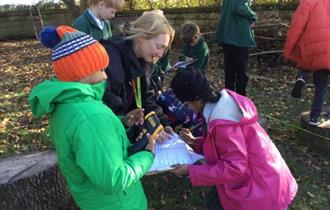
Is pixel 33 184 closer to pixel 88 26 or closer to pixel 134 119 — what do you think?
Answer: pixel 134 119

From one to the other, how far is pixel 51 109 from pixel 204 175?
0.91m

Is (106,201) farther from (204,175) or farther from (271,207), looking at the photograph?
(271,207)

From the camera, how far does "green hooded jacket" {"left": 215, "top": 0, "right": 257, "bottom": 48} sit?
17.8ft

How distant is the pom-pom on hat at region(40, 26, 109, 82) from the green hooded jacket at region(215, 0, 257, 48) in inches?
156

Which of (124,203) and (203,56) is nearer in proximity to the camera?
(124,203)

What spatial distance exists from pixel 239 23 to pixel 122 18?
7.10m

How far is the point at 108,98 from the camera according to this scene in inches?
98.5

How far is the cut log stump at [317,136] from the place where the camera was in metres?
4.46

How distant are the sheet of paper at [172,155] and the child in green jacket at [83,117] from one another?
14.1 inches

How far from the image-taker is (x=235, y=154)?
2176 millimetres

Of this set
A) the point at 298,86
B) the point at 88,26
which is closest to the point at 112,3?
the point at 88,26

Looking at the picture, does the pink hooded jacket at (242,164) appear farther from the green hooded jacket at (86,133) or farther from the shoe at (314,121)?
the shoe at (314,121)

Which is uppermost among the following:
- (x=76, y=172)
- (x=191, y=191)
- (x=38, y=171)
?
(x=76, y=172)

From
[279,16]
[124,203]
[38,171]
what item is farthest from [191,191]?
[279,16]
